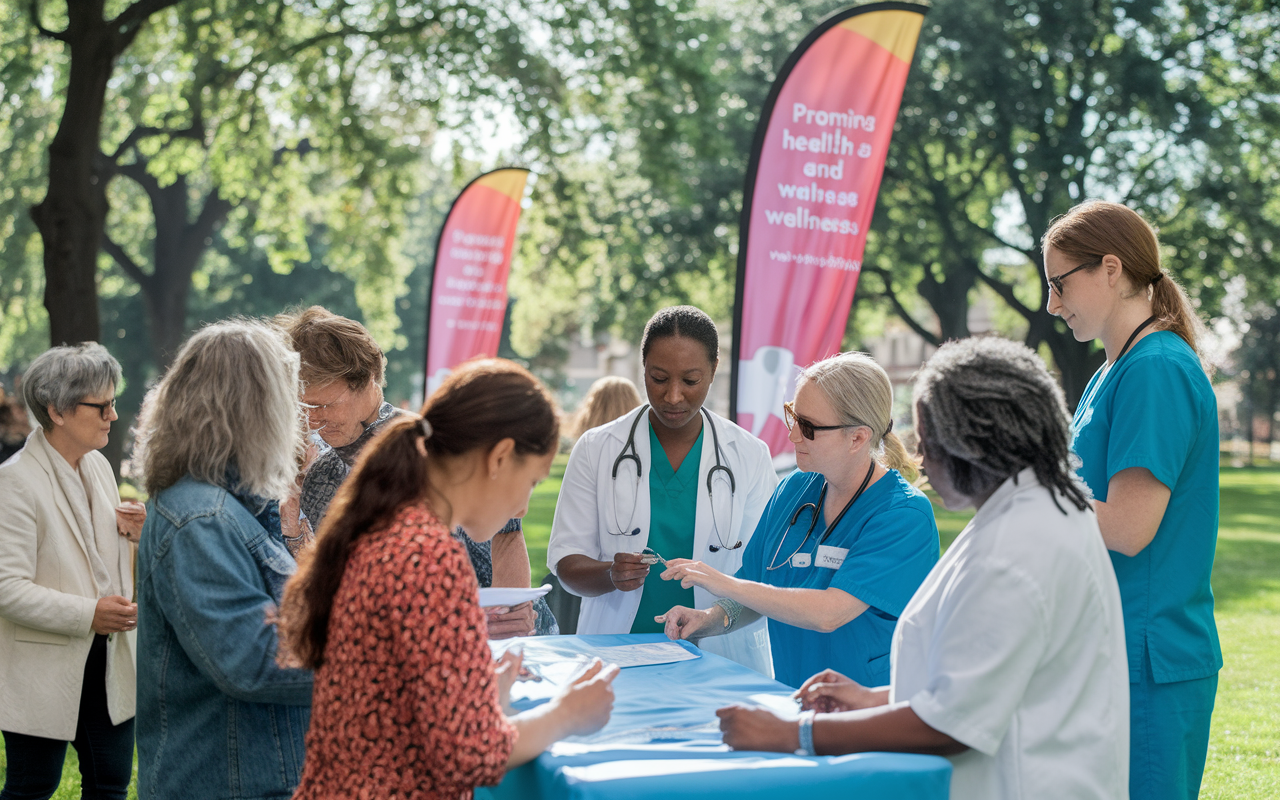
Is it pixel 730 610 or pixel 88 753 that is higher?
pixel 730 610

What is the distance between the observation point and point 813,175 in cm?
623

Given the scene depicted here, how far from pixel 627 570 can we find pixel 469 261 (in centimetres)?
989

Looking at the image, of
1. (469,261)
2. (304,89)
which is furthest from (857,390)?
(304,89)

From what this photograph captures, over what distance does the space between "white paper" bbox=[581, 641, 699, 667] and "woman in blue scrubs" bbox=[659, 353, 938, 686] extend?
4.1 inches

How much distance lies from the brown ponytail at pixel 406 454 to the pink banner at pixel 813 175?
4.30m

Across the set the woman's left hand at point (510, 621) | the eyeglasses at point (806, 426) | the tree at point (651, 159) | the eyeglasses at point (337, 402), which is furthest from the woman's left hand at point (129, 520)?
the tree at point (651, 159)

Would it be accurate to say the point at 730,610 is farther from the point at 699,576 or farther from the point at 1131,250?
the point at 1131,250

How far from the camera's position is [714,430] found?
12.5 feet

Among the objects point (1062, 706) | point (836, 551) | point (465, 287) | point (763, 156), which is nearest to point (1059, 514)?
point (1062, 706)

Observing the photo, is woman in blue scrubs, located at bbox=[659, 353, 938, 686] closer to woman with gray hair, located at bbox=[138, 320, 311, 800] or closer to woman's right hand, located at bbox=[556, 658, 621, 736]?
woman's right hand, located at bbox=[556, 658, 621, 736]

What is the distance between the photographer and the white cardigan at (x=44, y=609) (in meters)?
3.47

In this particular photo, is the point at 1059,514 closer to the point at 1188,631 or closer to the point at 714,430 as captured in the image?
the point at 1188,631

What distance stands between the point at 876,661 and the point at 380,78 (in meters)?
12.4

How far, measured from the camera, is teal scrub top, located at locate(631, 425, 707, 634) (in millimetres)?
3592
